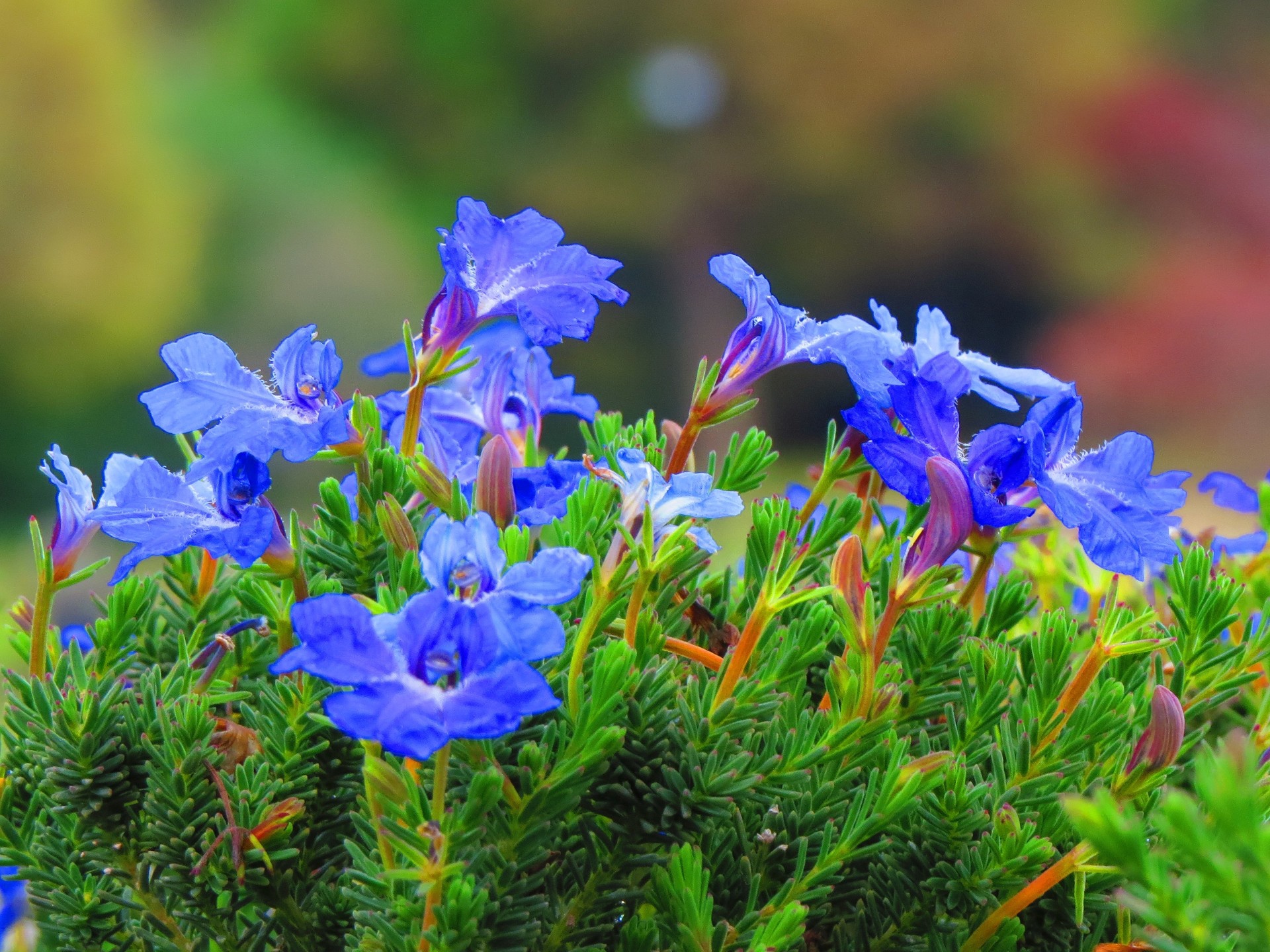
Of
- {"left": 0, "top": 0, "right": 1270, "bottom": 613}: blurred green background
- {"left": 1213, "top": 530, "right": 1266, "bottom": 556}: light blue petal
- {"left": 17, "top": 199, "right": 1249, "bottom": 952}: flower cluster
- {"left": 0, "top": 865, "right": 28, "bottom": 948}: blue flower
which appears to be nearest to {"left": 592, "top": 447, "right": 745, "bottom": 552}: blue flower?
{"left": 17, "top": 199, "right": 1249, "bottom": 952}: flower cluster

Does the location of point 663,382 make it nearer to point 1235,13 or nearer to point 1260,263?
point 1260,263

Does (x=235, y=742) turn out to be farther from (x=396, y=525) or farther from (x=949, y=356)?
(x=949, y=356)

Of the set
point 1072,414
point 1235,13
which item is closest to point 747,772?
point 1072,414

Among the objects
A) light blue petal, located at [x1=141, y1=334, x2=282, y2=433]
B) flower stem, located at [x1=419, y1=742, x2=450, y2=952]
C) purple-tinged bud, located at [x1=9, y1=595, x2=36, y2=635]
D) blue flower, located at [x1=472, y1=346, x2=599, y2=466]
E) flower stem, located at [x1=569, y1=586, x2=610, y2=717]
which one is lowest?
flower stem, located at [x1=419, y1=742, x2=450, y2=952]

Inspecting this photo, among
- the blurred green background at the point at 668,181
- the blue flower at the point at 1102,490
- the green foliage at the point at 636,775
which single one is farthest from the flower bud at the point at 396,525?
the blurred green background at the point at 668,181

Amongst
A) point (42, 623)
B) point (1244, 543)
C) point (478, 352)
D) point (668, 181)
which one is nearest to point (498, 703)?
point (42, 623)

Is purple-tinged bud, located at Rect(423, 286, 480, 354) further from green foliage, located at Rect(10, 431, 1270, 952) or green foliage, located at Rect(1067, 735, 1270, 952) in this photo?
green foliage, located at Rect(1067, 735, 1270, 952)
